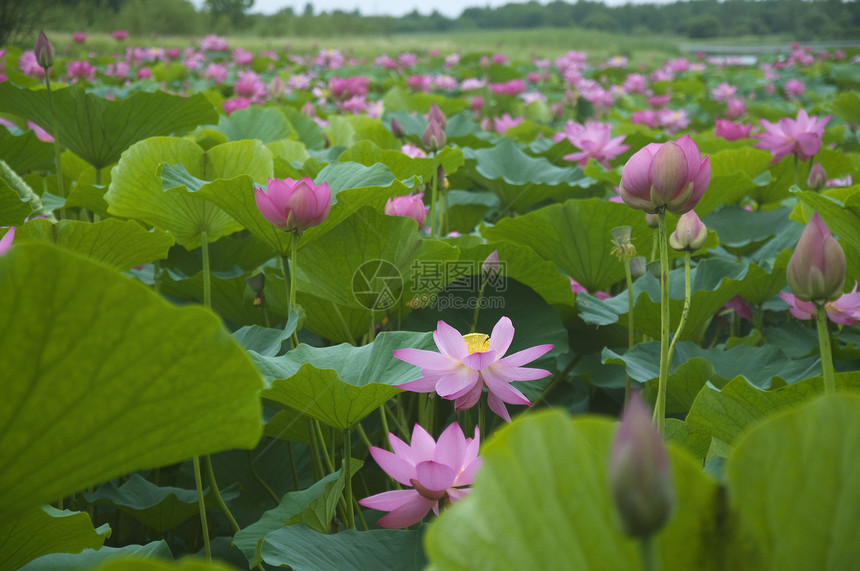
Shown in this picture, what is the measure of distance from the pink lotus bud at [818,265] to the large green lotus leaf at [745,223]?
38.5 inches

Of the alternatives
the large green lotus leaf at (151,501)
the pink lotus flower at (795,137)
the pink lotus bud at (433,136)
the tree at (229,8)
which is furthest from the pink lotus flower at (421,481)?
the tree at (229,8)

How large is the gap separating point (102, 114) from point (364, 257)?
31.1 inches

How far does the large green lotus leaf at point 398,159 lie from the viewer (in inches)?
52.1

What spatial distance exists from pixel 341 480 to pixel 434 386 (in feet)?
0.47

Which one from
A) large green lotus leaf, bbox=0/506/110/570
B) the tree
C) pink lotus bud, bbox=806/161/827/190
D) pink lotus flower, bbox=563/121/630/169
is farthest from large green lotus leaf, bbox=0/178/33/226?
the tree

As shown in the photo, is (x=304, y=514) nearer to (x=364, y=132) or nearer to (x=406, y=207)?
(x=406, y=207)

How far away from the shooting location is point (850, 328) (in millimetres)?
1103

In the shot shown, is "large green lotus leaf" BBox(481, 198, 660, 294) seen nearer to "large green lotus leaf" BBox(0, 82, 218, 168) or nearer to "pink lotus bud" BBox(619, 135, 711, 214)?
"pink lotus bud" BBox(619, 135, 711, 214)

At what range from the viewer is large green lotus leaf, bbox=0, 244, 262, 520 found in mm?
393

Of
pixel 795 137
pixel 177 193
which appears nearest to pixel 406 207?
pixel 177 193

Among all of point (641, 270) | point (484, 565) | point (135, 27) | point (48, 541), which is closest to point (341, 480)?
point (48, 541)

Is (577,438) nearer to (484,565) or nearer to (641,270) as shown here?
(484,565)

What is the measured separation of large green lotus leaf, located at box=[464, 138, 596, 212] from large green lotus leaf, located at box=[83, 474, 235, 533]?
973 mm

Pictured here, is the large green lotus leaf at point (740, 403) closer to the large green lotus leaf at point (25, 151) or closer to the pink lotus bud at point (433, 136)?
the pink lotus bud at point (433, 136)
